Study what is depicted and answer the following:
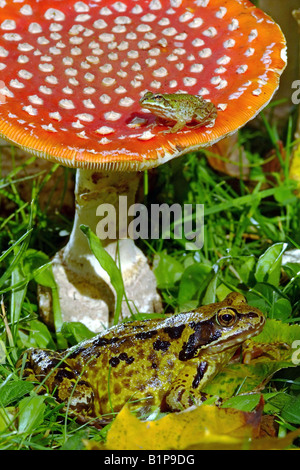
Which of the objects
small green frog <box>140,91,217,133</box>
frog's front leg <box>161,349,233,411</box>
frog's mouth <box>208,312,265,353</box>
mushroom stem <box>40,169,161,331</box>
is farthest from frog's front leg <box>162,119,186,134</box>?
frog's front leg <box>161,349,233,411</box>

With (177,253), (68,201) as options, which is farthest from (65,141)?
(68,201)

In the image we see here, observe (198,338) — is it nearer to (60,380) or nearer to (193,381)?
(193,381)

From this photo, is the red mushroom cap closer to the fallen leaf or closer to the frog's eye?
the frog's eye

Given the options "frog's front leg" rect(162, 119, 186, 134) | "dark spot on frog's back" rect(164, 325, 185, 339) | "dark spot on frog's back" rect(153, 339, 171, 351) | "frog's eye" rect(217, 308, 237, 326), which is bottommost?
"dark spot on frog's back" rect(153, 339, 171, 351)

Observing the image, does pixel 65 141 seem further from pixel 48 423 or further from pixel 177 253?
pixel 177 253

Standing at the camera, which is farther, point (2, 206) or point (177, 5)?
point (2, 206)

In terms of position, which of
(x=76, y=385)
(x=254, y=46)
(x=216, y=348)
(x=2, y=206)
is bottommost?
(x=2, y=206)
